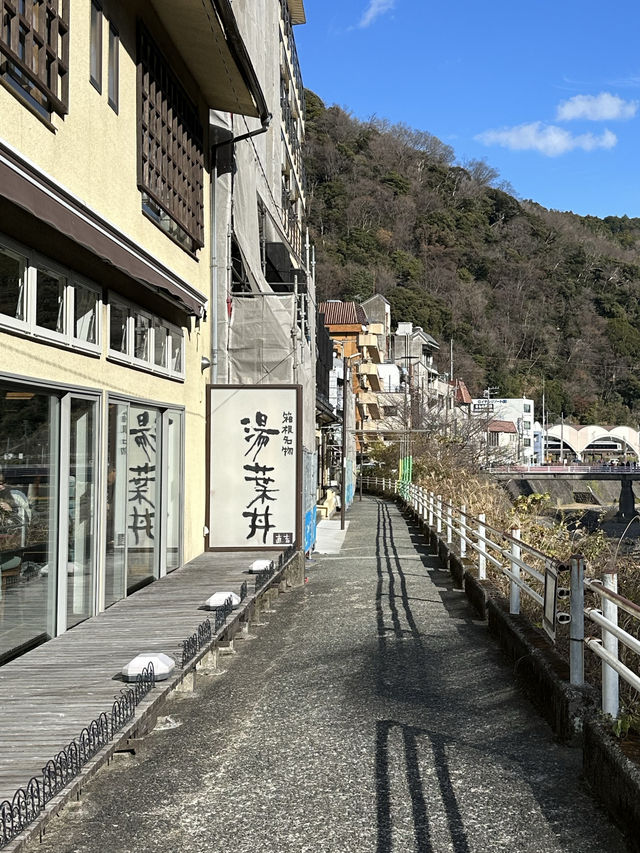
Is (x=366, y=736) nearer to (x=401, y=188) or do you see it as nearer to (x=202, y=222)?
(x=202, y=222)

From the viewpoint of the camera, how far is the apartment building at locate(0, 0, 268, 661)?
641 centimetres

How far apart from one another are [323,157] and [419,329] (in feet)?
94.9

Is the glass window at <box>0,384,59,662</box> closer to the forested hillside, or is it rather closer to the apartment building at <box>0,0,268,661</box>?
the apartment building at <box>0,0,268,661</box>

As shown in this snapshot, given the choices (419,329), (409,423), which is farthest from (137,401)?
(419,329)

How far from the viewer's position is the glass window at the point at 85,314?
306 inches

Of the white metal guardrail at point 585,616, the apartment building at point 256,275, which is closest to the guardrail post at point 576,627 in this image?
the white metal guardrail at point 585,616

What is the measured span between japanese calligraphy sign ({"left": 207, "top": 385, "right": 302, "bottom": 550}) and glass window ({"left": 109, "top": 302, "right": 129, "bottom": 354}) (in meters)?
3.85

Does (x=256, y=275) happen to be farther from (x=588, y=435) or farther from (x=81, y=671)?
(x=588, y=435)

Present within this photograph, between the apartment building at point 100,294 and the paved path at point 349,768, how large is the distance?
5.66 ft

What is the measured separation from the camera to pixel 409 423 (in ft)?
164

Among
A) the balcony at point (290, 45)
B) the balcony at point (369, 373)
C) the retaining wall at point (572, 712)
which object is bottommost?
the retaining wall at point (572, 712)

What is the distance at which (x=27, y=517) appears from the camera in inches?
264

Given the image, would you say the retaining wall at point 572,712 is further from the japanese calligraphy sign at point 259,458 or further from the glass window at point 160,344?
the glass window at point 160,344

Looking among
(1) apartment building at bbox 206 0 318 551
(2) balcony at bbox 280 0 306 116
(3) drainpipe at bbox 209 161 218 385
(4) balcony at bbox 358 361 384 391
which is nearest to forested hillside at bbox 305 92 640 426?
(4) balcony at bbox 358 361 384 391
